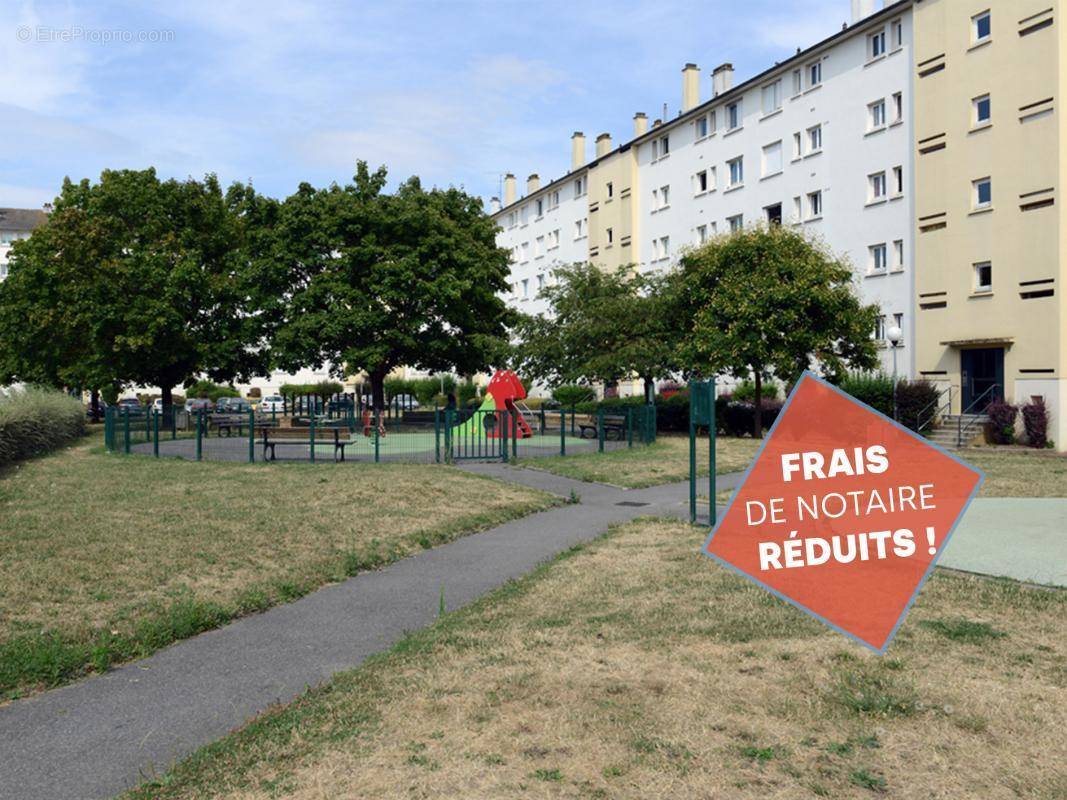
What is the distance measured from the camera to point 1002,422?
29469mm

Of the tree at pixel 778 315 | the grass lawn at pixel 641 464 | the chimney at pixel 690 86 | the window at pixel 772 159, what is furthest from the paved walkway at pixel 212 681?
the chimney at pixel 690 86

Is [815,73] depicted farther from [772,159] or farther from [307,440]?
[307,440]

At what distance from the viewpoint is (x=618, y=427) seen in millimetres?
27422

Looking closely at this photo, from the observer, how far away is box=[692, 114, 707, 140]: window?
157 feet

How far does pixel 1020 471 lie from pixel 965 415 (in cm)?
1159

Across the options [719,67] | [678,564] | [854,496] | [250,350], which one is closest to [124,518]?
[678,564]

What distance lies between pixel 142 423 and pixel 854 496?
25437 mm

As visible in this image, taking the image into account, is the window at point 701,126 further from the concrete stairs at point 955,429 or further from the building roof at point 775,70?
the concrete stairs at point 955,429

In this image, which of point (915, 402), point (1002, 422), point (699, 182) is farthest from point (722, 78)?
point (1002, 422)

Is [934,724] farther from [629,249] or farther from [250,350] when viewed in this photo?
[629,249]

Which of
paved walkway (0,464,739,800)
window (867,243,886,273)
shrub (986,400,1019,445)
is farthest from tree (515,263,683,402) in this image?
paved walkway (0,464,739,800)

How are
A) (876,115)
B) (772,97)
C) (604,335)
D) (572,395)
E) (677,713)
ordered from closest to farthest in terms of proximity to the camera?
(677,713), (604,335), (876,115), (772,97), (572,395)

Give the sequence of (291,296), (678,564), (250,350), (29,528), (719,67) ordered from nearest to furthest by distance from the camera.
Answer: (678,564) → (29,528) → (291,296) → (250,350) → (719,67)

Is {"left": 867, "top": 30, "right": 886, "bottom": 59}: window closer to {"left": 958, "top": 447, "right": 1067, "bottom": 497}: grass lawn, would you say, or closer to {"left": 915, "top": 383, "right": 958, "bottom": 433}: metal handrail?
{"left": 915, "top": 383, "right": 958, "bottom": 433}: metal handrail
